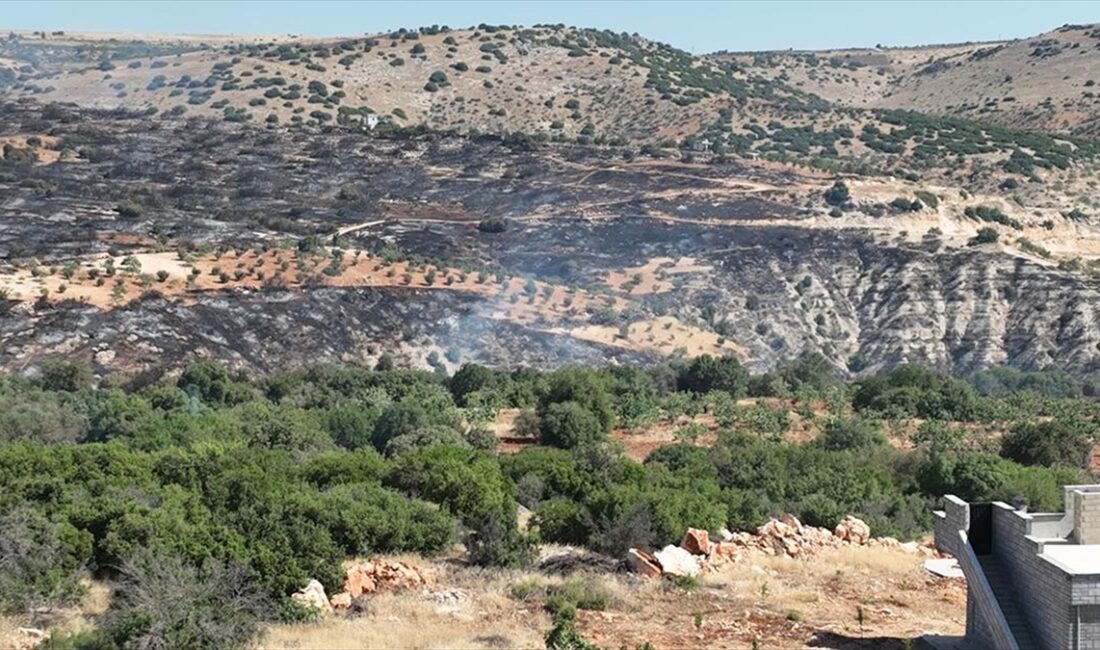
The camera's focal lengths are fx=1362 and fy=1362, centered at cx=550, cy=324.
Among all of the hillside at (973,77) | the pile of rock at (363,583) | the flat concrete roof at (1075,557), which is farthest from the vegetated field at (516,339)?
the flat concrete roof at (1075,557)

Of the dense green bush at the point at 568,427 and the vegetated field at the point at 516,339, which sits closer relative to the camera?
the vegetated field at the point at 516,339

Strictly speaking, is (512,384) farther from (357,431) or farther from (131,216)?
(131,216)

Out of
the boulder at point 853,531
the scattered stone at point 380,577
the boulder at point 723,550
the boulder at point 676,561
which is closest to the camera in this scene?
the scattered stone at point 380,577

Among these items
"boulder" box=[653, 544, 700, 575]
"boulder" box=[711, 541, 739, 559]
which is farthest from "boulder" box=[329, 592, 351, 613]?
"boulder" box=[711, 541, 739, 559]

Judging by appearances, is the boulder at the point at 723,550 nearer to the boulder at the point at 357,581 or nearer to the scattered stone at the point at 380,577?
the scattered stone at the point at 380,577

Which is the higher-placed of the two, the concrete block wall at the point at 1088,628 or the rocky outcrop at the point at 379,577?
the concrete block wall at the point at 1088,628

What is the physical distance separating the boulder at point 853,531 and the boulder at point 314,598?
823cm

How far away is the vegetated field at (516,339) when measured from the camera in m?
16.4

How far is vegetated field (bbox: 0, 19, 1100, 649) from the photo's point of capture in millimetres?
16375

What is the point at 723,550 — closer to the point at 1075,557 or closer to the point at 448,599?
the point at 448,599

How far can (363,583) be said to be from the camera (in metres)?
16.4

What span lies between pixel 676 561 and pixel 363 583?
4.07 m

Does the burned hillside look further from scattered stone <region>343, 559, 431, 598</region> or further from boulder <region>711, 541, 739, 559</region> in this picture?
boulder <region>711, 541, 739, 559</region>

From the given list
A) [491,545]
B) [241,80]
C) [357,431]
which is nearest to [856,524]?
[491,545]
